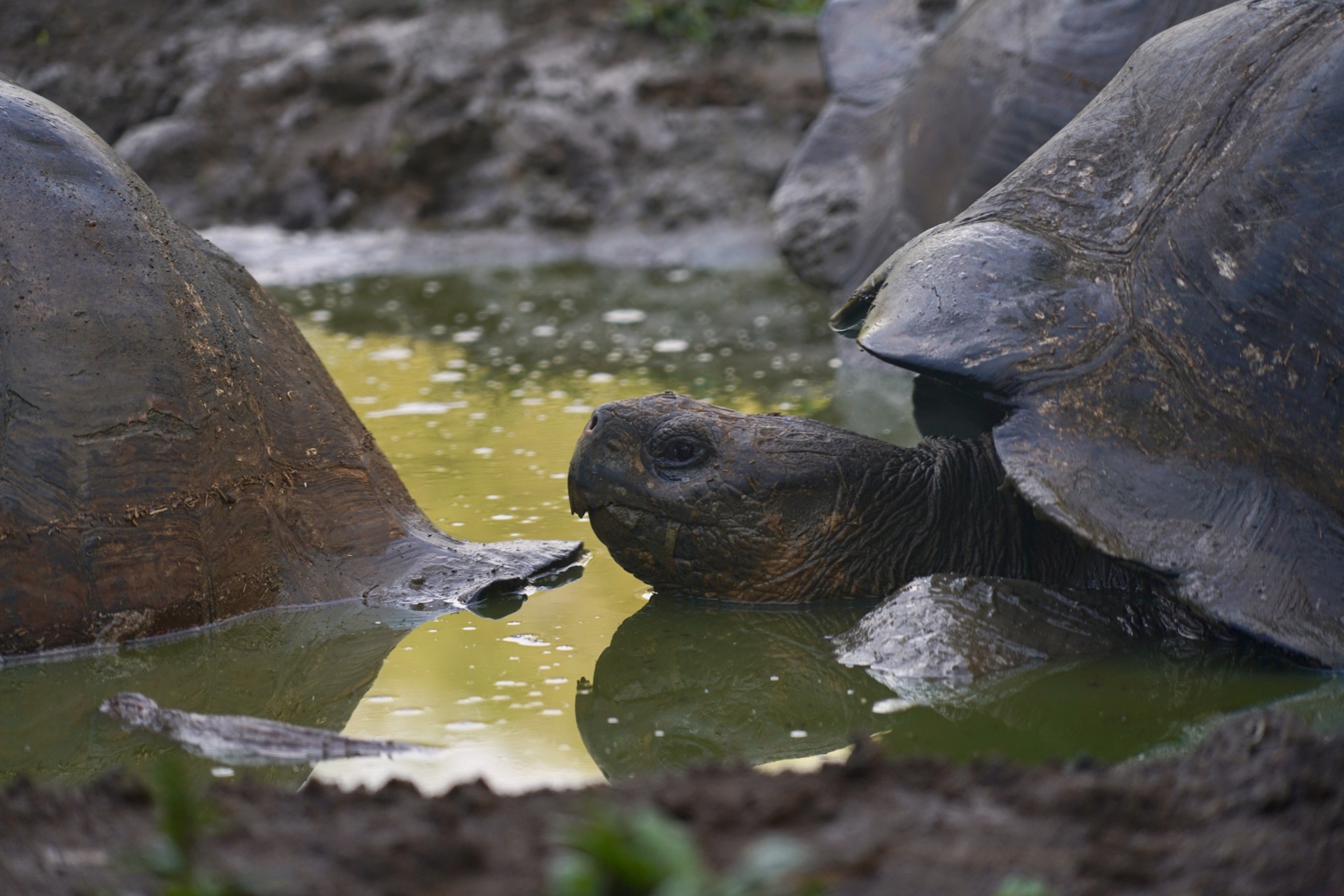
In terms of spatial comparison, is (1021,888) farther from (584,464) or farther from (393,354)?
(393,354)

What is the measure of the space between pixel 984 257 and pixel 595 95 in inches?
322

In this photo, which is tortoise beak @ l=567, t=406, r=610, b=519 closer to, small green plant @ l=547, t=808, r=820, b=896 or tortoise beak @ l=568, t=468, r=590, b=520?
tortoise beak @ l=568, t=468, r=590, b=520

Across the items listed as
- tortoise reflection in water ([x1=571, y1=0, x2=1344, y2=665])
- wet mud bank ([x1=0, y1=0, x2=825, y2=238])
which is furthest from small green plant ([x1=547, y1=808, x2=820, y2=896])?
wet mud bank ([x1=0, y1=0, x2=825, y2=238])

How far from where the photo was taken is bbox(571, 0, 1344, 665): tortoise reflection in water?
2.62 meters

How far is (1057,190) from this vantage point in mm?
3143

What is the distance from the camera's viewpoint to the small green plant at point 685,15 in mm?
11086

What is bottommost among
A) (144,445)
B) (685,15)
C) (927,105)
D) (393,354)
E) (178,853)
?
(393,354)

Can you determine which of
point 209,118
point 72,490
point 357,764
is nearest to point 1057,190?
point 357,764

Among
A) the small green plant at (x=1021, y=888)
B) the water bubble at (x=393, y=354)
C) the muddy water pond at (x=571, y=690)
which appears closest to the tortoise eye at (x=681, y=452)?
the muddy water pond at (x=571, y=690)

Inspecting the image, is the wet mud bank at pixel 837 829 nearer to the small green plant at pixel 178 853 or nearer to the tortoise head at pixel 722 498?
the small green plant at pixel 178 853

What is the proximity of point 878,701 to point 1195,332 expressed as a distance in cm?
100

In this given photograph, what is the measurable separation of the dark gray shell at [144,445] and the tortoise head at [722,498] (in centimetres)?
32

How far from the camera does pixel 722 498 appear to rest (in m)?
3.10

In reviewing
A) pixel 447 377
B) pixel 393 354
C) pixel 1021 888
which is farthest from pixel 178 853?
pixel 393 354
